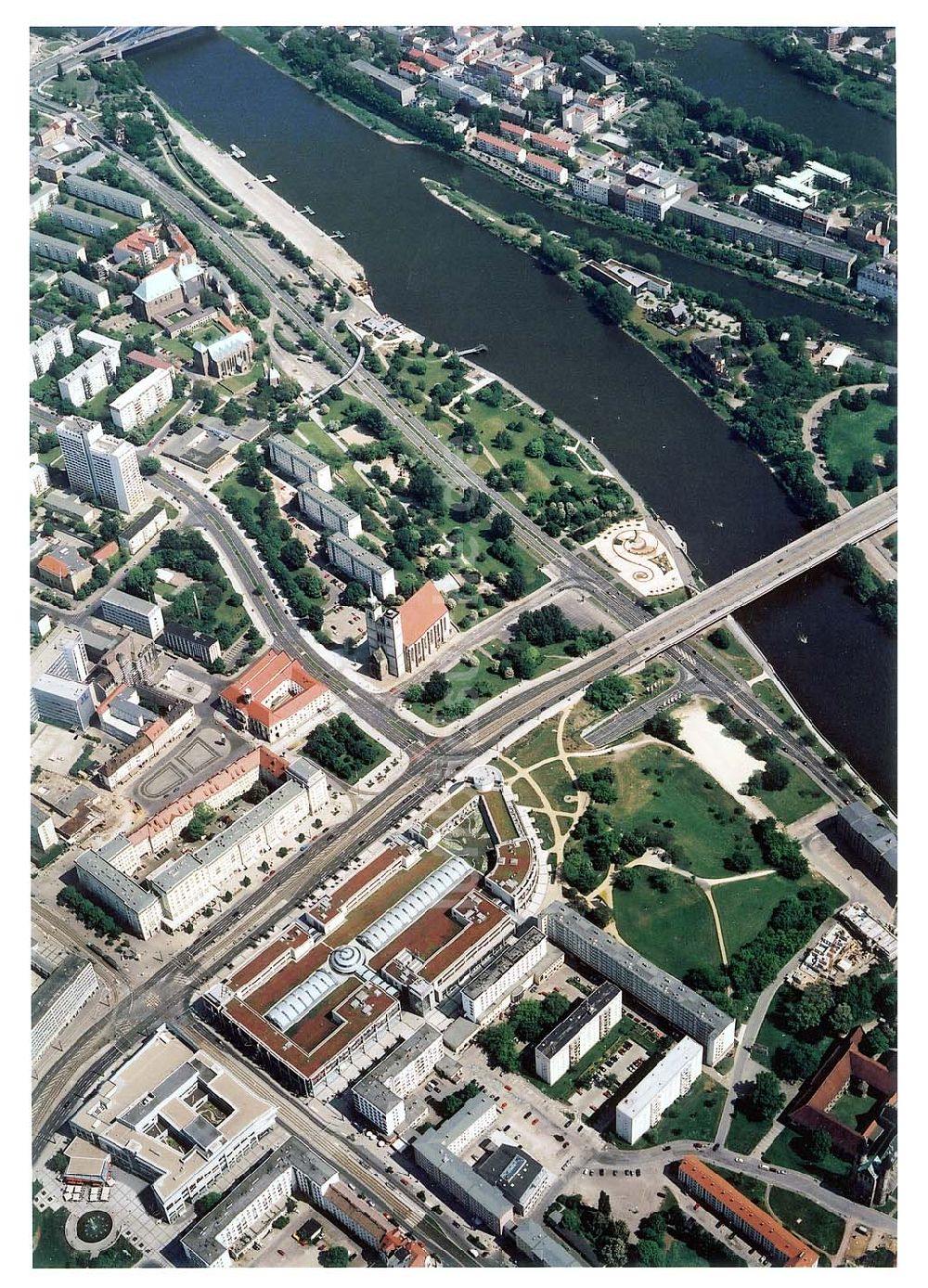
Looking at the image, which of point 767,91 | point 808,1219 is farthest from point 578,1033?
point 767,91

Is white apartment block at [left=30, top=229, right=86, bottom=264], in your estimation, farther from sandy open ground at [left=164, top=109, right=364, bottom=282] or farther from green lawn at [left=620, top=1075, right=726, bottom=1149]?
green lawn at [left=620, top=1075, right=726, bottom=1149]

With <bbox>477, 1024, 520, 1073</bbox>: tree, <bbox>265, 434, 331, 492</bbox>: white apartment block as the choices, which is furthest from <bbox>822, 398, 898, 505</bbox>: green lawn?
<bbox>477, 1024, 520, 1073</bbox>: tree

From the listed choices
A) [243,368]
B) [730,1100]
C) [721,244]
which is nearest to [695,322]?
[721,244]

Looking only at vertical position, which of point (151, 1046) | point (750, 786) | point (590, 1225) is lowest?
point (151, 1046)

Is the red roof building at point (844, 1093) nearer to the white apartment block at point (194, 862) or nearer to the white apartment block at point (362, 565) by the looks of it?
the white apartment block at point (194, 862)

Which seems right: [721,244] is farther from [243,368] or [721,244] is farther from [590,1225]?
[590,1225]

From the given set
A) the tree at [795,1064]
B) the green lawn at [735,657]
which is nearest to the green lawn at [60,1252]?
the tree at [795,1064]
